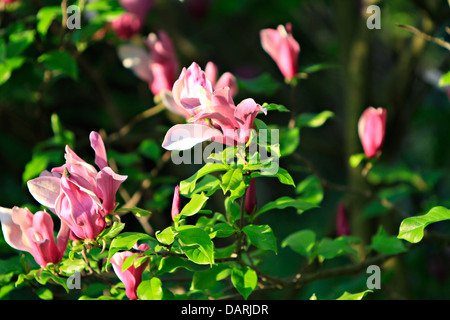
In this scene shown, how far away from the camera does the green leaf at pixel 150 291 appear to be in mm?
884

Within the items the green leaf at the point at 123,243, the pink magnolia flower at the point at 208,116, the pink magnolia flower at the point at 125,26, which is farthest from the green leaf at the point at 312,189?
the pink magnolia flower at the point at 125,26

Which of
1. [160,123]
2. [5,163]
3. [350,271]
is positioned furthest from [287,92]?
[350,271]

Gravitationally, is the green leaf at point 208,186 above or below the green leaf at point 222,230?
above

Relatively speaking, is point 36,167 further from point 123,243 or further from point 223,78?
point 123,243

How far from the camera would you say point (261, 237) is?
0.88m

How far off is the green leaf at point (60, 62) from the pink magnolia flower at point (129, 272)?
0.60 m

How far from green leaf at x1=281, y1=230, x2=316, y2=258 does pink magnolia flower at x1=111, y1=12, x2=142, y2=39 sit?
87 centimetres

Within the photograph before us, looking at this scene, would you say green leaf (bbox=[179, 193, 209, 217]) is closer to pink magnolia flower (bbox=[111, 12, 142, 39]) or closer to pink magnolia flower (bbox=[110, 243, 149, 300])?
pink magnolia flower (bbox=[110, 243, 149, 300])

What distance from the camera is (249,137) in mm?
883

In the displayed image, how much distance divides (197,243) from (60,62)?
748mm

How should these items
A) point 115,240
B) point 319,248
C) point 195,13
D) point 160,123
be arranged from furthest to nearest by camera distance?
point 195,13, point 160,123, point 319,248, point 115,240

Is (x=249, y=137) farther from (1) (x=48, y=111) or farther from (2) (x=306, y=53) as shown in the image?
(2) (x=306, y=53)

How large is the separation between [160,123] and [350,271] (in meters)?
1.27

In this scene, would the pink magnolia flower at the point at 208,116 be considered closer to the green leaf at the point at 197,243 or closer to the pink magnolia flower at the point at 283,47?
the green leaf at the point at 197,243
